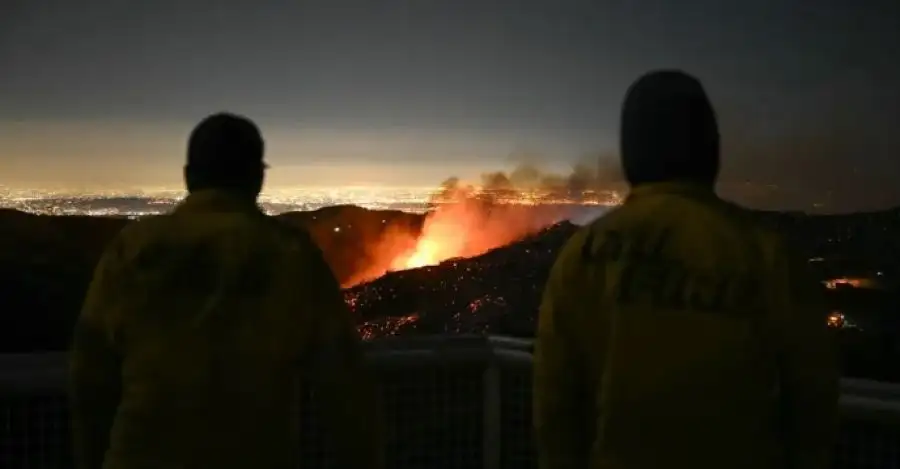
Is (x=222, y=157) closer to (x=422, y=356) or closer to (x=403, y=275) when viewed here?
(x=422, y=356)

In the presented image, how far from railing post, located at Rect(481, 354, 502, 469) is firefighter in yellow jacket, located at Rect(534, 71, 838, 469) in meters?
2.10

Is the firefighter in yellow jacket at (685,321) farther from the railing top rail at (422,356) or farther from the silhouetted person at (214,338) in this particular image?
the railing top rail at (422,356)

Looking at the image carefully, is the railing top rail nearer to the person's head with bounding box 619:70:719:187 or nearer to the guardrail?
the guardrail

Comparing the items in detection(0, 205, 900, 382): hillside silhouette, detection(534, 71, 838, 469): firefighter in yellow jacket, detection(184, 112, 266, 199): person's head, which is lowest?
detection(0, 205, 900, 382): hillside silhouette

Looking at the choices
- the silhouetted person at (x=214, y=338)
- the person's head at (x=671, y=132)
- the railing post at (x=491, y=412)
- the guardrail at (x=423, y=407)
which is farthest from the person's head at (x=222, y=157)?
the railing post at (x=491, y=412)

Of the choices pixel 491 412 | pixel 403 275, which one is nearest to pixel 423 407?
pixel 491 412

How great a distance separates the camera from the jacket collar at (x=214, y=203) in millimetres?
1894

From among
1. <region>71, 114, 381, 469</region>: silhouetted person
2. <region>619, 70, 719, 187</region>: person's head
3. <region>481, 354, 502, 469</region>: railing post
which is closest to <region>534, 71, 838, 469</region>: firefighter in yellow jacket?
<region>619, 70, 719, 187</region>: person's head

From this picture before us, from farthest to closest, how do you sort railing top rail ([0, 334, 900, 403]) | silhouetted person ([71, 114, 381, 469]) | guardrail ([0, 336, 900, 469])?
guardrail ([0, 336, 900, 469]) → railing top rail ([0, 334, 900, 403]) → silhouetted person ([71, 114, 381, 469])

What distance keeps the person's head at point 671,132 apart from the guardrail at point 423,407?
6.32 ft

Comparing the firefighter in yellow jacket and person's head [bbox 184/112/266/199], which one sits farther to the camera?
person's head [bbox 184/112/266/199]

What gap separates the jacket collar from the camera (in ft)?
6.21

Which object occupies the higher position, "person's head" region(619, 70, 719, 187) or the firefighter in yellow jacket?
"person's head" region(619, 70, 719, 187)

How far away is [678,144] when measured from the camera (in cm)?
169
